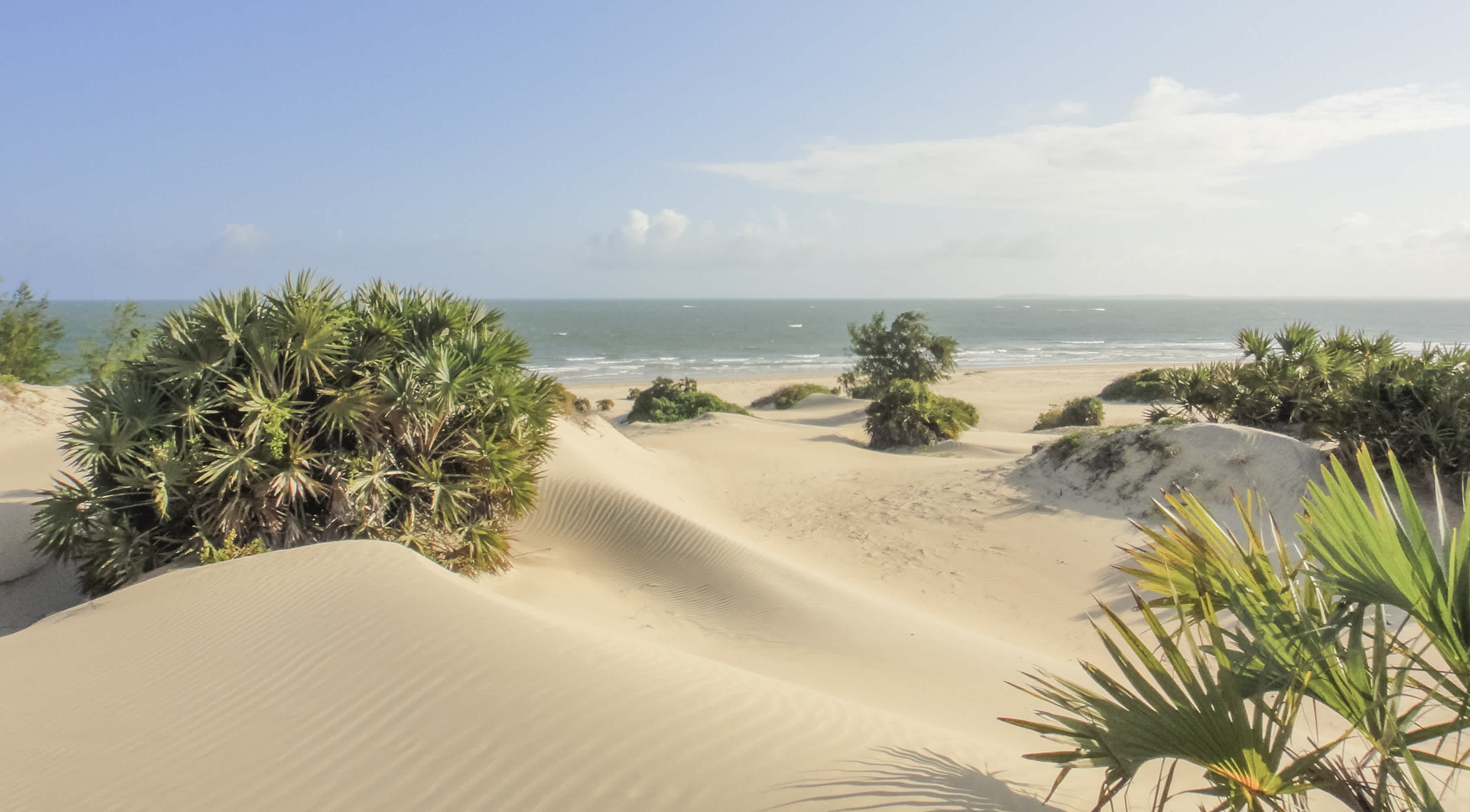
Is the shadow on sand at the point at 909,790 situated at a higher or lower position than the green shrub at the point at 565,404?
lower

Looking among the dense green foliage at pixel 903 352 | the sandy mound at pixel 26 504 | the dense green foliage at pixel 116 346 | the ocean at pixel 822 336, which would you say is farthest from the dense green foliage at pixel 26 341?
the dense green foliage at pixel 903 352

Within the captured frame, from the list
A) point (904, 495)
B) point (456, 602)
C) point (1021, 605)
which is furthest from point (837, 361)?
point (456, 602)

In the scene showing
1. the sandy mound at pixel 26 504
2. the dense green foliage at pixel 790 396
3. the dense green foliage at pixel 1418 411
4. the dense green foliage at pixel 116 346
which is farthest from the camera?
the dense green foliage at pixel 790 396

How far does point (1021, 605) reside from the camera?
868 cm

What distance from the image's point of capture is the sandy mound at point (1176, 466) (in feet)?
34.7

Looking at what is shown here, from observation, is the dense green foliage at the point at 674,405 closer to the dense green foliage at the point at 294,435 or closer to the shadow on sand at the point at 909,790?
the dense green foliage at the point at 294,435

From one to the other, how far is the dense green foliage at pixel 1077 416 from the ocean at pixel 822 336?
7.91 metres

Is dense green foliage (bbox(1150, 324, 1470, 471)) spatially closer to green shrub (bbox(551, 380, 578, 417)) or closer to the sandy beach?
the sandy beach

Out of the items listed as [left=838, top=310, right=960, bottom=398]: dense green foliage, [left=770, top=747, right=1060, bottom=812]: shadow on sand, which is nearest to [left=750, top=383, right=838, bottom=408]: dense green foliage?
[left=838, top=310, right=960, bottom=398]: dense green foliage

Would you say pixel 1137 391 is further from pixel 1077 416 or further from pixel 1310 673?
pixel 1310 673

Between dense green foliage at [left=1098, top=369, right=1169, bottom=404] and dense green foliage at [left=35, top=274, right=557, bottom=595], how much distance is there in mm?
24386

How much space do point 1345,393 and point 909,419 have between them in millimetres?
8406

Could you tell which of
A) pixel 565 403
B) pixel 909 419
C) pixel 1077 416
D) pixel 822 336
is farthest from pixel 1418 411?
pixel 822 336

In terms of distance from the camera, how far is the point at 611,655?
4.73m
